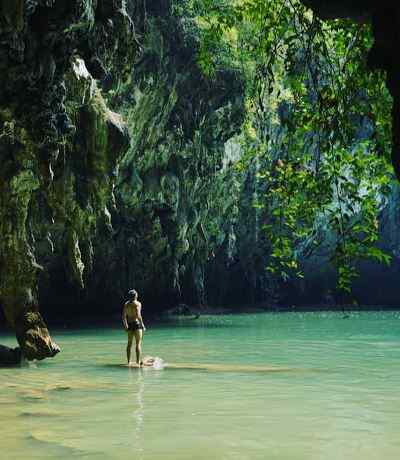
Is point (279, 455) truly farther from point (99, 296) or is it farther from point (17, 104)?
point (99, 296)

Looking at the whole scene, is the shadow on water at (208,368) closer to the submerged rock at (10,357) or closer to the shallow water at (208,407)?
the shallow water at (208,407)

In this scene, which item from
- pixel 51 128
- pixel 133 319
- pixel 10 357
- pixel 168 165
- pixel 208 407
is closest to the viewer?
pixel 51 128

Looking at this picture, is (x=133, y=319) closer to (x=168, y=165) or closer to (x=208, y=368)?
(x=208, y=368)

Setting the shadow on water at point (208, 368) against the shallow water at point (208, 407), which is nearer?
the shallow water at point (208, 407)

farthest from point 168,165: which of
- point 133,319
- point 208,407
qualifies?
point 208,407

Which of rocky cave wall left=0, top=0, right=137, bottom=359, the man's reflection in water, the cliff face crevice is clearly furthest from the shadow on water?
the cliff face crevice

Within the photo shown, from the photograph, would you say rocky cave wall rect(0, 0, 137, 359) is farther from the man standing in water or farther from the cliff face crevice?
the cliff face crevice

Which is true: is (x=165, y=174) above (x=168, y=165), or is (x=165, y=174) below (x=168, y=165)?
below

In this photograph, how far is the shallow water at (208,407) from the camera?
7957 mm

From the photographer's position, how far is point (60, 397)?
1142 centimetres

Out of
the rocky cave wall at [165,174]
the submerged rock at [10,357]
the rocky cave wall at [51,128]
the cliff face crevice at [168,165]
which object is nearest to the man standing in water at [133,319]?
the rocky cave wall at [51,128]

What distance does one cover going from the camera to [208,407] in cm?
1057

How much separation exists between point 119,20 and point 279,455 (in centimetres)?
658

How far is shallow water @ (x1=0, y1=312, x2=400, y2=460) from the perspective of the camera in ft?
26.1
